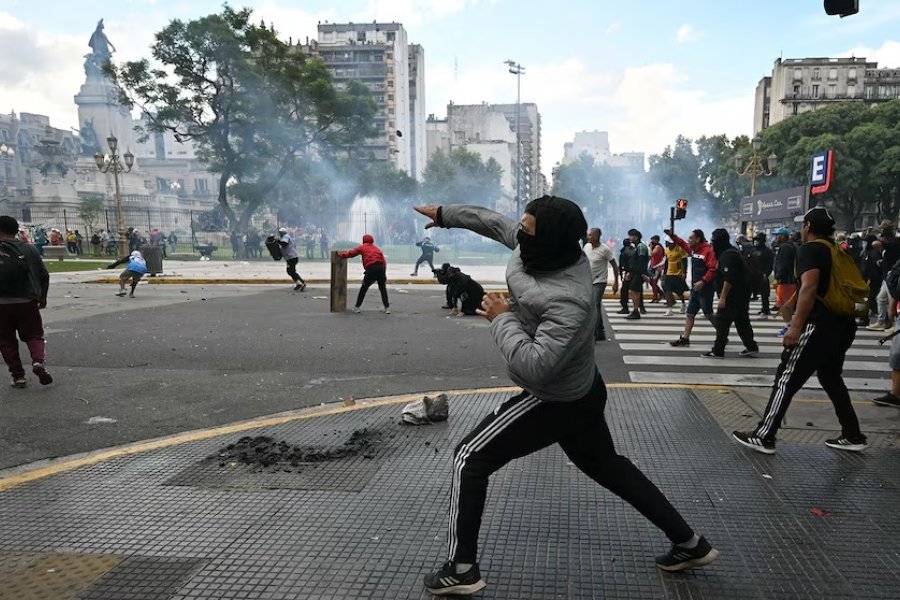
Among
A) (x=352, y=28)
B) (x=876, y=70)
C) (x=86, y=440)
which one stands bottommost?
(x=86, y=440)

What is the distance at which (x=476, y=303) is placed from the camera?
11.9 meters

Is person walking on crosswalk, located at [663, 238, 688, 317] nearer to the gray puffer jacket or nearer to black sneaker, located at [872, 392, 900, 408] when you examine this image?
black sneaker, located at [872, 392, 900, 408]

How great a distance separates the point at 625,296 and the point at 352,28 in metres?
107

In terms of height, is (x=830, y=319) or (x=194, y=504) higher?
(x=830, y=319)

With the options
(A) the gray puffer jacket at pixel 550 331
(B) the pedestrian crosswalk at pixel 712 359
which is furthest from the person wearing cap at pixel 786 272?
(A) the gray puffer jacket at pixel 550 331

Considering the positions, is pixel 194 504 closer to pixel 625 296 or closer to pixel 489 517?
pixel 489 517

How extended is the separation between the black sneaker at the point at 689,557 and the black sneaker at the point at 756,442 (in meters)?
1.80

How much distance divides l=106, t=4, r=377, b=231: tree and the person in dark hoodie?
120ft

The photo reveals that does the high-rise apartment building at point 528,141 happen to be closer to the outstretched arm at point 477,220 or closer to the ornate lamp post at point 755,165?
the ornate lamp post at point 755,165

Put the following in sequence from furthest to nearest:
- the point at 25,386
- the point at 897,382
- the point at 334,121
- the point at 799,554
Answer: the point at 334,121 < the point at 25,386 < the point at 897,382 < the point at 799,554

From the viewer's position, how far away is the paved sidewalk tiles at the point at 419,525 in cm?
274

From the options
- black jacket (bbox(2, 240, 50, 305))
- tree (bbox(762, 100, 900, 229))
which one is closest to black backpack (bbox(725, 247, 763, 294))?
black jacket (bbox(2, 240, 50, 305))

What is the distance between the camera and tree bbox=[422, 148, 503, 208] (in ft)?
240

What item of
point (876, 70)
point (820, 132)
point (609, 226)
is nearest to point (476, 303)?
point (820, 132)
